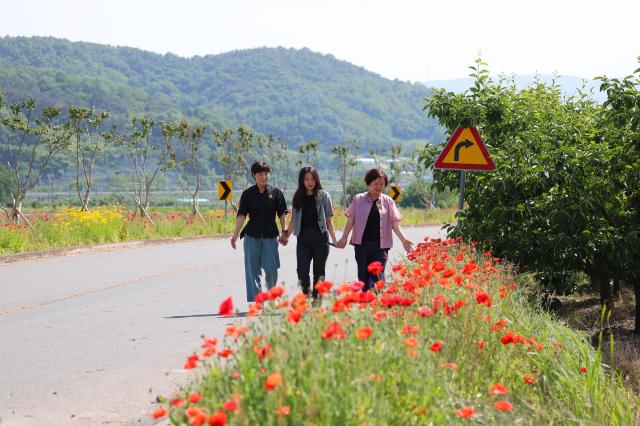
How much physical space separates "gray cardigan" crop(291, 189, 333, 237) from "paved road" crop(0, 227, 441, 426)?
629mm

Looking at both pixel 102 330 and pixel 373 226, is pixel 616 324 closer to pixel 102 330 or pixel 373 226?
pixel 373 226

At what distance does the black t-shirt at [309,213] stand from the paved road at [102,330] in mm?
661

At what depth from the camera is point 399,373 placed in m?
5.00

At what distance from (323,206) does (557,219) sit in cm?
310

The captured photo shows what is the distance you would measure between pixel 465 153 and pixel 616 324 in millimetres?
4263

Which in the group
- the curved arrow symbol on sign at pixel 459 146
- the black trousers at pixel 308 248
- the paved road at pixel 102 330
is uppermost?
the curved arrow symbol on sign at pixel 459 146

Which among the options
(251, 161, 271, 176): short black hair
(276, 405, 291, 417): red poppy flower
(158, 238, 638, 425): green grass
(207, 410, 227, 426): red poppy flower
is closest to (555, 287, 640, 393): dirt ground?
(158, 238, 638, 425): green grass

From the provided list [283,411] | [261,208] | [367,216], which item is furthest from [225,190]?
[283,411]

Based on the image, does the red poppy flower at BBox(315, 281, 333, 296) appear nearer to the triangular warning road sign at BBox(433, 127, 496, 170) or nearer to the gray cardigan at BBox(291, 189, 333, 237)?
the gray cardigan at BBox(291, 189, 333, 237)

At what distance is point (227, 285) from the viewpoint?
1731cm

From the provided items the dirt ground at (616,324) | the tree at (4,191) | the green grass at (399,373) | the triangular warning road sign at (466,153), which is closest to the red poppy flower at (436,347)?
the green grass at (399,373)

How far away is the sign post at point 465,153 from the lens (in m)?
14.4

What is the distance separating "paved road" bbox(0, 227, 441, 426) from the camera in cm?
776

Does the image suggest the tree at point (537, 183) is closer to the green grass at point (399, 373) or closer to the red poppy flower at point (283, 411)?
the green grass at point (399, 373)
